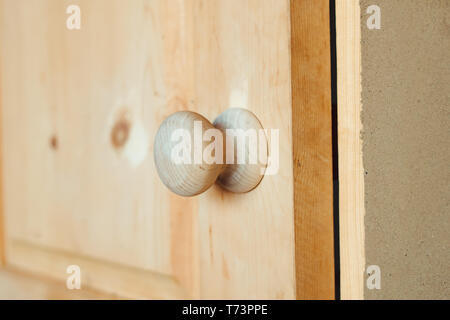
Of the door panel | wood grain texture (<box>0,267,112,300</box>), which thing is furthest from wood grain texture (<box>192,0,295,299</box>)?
wood grain texture (<box>0,267,112,300</box>)

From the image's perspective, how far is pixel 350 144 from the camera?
32cm

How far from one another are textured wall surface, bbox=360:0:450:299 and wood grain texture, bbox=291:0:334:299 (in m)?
0.03

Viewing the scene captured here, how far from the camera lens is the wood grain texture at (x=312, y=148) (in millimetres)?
329

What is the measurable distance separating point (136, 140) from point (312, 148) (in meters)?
0.19

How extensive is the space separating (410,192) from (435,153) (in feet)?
0.16

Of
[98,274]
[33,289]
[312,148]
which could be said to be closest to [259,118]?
[312,148]

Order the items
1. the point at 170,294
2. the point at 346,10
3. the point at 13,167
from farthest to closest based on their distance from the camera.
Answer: the point at 13,167
the point at 170,294
the point at 346,10

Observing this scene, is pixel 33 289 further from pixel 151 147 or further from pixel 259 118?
pixel 259 118

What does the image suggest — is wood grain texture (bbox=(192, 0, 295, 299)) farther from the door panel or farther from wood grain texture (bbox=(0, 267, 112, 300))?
wood grain texture (bbox=(0, 267, 112, 300))

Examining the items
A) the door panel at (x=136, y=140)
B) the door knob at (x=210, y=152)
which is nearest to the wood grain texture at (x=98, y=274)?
the door panel at (x=136, y=140)
